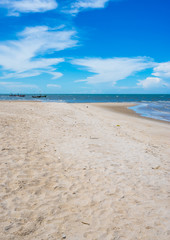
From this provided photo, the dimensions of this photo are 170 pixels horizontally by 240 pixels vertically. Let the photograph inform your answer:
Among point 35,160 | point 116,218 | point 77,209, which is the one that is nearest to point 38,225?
point 77,209

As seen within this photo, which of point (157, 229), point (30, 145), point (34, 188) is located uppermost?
point (30, 145)

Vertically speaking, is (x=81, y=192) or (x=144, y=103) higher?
(x=144, y=103)

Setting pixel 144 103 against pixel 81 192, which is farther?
pixel 144 103

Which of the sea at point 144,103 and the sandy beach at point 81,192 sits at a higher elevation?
the sea at point 144,103

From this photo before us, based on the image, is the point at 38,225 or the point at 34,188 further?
the point at 34,188

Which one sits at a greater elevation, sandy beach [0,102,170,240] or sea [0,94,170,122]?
sea [0,94,170,122]

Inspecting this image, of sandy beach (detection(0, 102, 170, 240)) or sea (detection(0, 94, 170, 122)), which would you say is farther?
sea (detection(0, 94, 170, 122))

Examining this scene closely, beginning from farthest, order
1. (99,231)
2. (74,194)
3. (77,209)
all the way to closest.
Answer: (74,194)
(77,209)
(99,231)

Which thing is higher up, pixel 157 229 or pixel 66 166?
pixel 66 166

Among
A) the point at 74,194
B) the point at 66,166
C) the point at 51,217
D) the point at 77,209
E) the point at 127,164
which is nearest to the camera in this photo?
the point at 51,217

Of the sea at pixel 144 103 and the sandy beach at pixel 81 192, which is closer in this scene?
the sandy beach at pixel 81 192

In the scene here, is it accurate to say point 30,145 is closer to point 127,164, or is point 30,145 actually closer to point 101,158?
point 101,158

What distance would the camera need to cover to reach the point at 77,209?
4160 mm

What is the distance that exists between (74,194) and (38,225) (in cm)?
134
